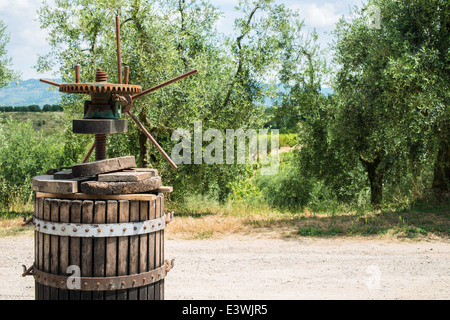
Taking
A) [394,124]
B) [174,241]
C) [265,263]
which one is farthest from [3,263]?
[394,124]

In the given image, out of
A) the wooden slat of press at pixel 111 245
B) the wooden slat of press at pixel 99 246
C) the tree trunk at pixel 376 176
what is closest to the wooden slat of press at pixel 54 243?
the wooden slat of press at pixel 99 246

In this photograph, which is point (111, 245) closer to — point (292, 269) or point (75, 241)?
point (75, 241)

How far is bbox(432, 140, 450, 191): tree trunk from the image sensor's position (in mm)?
14066

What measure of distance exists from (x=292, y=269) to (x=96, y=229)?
16.0ft

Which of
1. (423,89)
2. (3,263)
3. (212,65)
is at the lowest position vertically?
(3,263)

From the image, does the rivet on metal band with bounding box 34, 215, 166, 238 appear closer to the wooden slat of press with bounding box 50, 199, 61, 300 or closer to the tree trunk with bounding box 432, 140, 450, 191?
the wooden slat of press with bounding box 50, 199, 61, 300

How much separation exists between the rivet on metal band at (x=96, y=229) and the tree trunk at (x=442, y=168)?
1194cm

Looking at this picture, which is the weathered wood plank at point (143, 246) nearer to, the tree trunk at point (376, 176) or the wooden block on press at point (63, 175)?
the wooden block on press at point (63, 175)

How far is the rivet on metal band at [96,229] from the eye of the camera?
4520mm

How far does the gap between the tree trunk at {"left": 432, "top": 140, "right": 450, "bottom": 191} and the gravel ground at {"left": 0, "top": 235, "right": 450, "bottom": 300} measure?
13.7 ft

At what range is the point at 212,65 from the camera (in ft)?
50.6

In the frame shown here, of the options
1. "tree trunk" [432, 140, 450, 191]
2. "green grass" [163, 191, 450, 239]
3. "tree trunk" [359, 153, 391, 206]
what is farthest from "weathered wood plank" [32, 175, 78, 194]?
"tree trunk" [359, 153, 391, 206]
